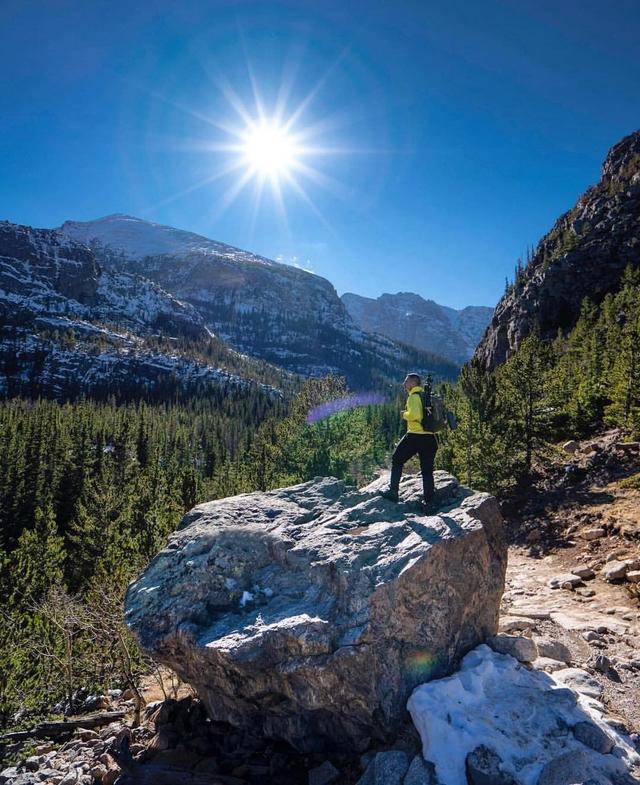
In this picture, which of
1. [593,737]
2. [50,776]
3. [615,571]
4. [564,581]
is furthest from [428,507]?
[50,776]

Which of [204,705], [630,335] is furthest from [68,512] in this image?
[630,335]

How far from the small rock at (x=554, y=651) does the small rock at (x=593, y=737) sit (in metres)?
2.13

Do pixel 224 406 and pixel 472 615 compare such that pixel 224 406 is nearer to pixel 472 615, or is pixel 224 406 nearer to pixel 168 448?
pixel 168 448

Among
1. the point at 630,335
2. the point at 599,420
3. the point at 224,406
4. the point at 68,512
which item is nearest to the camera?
the point at 630,335

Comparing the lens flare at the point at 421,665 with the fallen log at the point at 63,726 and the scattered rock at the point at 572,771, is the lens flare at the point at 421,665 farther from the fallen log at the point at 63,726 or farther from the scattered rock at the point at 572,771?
the fallen log at the point at 63,726

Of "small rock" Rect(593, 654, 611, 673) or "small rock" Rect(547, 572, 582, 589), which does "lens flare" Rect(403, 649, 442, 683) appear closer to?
"small rock" Rect(593, 654, 611, 673)

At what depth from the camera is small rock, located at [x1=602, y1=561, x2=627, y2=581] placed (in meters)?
11.2

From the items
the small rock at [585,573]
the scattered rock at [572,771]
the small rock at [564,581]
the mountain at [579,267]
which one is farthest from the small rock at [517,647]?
the mountain at [579,267]

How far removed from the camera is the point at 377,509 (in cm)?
873

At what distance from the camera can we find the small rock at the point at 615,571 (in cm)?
1123

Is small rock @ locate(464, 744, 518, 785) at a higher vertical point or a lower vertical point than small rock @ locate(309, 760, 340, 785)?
higher

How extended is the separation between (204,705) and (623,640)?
808cm

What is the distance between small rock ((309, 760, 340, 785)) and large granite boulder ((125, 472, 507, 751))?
1.40 feet

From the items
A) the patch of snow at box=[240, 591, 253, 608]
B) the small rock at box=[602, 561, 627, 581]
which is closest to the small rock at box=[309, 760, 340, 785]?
the patch of snow at box=[240, 591, 253, 608]
